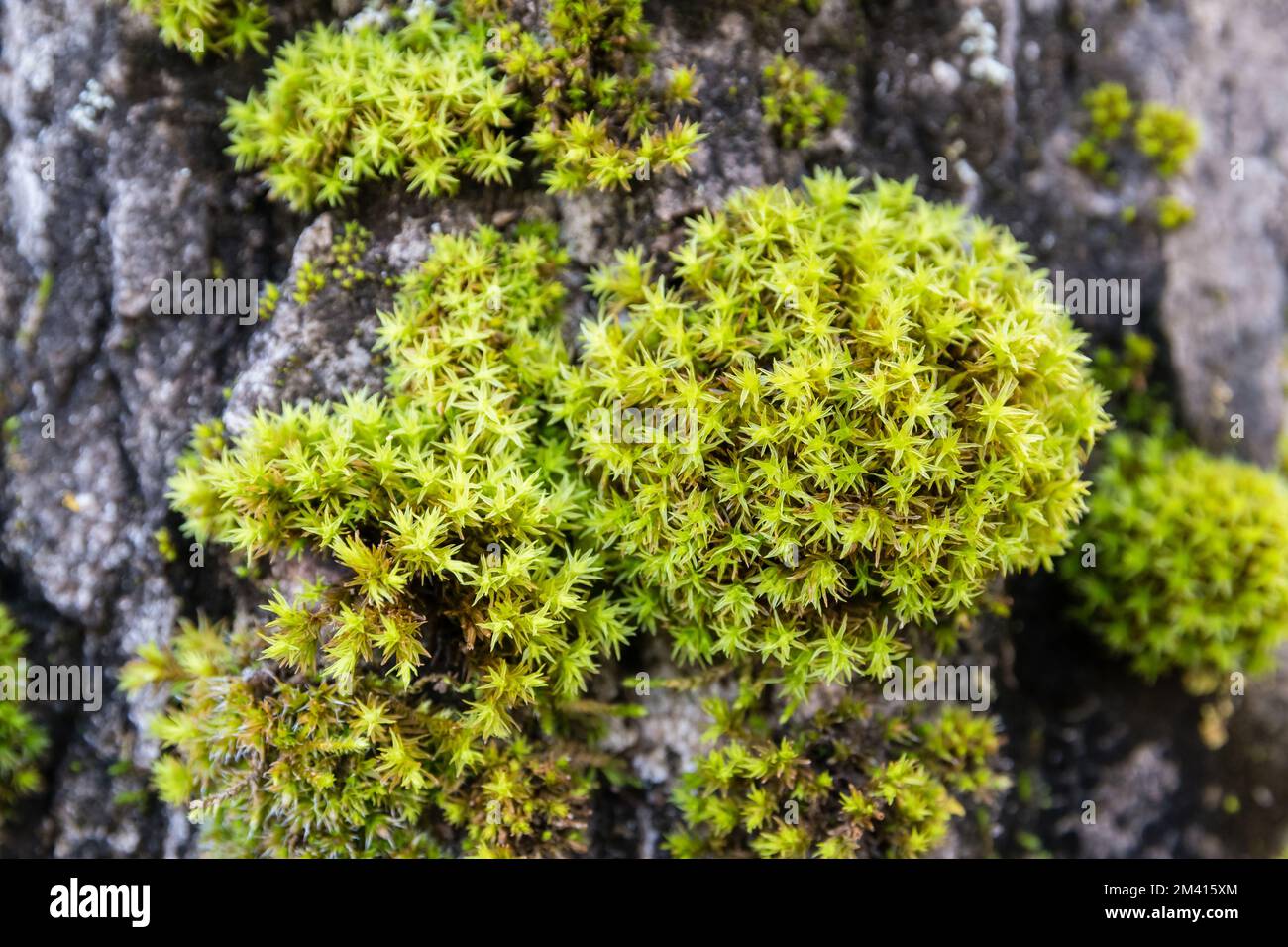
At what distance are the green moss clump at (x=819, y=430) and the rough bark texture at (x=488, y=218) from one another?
545 millimetres

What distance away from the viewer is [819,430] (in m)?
3.38

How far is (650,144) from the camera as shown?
3.73 metres

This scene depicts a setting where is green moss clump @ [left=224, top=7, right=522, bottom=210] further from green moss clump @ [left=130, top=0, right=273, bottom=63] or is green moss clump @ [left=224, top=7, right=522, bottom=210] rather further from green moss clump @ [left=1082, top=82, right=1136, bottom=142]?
green moss clump @ [left=1082, top=82, right=1136, bottom=142]

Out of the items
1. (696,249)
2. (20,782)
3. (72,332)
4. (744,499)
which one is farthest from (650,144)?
(20,782)

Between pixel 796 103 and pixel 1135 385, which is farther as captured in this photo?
pixel 1135 385

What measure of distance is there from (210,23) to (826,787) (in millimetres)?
4881

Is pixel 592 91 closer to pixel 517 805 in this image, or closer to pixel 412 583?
pixel 412 583

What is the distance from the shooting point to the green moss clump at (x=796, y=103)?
4047 mm

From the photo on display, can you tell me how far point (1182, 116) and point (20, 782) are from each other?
7.73m

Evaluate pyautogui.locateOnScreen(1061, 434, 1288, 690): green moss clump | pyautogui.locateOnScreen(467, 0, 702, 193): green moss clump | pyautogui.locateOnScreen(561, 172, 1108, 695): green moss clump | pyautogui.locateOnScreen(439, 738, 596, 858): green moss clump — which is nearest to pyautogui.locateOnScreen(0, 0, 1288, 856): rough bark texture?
pyautogui.locateOnScreen(467, 0, 702, 193): green moss clump

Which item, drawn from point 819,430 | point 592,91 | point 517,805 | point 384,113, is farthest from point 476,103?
point 517,805

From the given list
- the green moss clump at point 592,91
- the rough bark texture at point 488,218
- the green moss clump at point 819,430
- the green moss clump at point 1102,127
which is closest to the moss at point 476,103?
the green moss clump at point 592,91

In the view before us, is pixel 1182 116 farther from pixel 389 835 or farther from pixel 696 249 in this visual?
pixel 389 835

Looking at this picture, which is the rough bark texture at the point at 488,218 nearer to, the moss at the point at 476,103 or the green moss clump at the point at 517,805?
the moss at the point at 476,103
